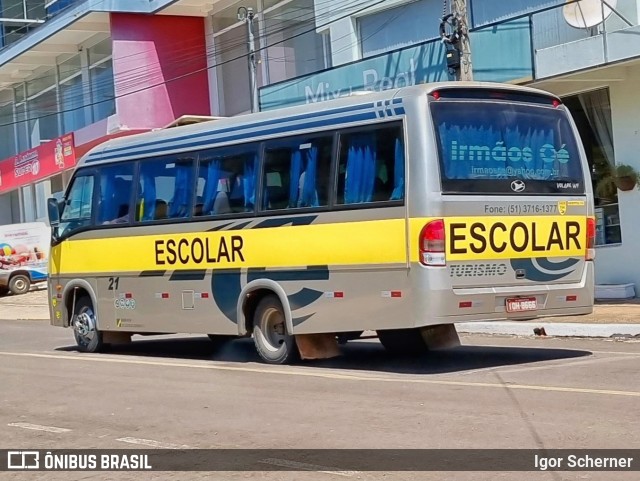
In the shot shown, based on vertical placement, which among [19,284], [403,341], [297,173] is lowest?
[403,341]

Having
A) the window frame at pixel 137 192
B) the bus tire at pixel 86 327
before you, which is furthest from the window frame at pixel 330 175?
the bus tire at pixel 86 327

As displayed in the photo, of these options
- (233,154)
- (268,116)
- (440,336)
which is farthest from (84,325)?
(440,336)

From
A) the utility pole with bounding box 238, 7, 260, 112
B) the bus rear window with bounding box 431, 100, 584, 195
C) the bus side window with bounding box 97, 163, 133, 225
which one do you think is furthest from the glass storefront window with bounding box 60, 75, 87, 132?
the bus rear window with bounding box 431, 100, 584, 195

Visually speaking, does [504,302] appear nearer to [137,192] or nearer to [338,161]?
[338,161]

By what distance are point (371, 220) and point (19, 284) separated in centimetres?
2703

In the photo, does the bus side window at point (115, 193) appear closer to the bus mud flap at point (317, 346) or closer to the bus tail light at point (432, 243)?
the bus mud flap at point (317, 346)

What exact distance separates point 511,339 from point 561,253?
3.94m

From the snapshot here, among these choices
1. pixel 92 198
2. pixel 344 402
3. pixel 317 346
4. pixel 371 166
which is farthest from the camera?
pixel 92 198

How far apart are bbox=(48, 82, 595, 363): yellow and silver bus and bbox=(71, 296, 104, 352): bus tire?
1727mm

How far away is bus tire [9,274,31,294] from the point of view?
35.9 meters

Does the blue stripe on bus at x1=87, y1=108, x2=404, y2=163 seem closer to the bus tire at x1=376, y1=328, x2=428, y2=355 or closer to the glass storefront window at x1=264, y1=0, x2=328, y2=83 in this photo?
the bus tire at x1=376, y1=328, x2=428, y2=355

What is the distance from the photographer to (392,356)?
1355 cm

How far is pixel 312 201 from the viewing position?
12.1m

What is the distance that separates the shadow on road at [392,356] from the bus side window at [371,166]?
2031mm
